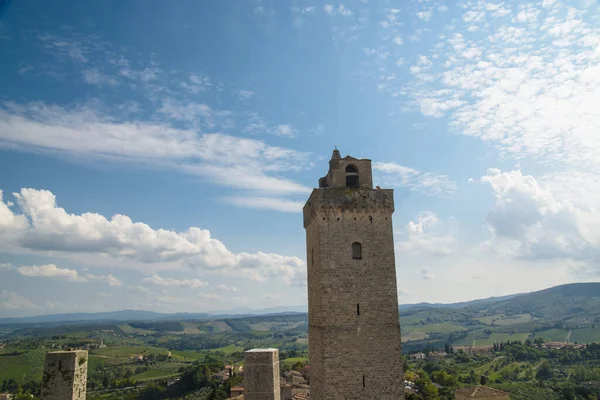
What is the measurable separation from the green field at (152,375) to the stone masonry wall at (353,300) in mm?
99995

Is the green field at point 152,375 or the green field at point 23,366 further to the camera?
the green field at point 152,375

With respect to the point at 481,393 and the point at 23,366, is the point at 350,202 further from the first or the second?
the point at 23,366

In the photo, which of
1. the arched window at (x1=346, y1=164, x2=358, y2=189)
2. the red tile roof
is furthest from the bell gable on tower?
the red tile roof

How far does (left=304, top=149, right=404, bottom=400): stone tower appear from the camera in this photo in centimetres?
1847

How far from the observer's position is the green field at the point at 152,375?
106 meters

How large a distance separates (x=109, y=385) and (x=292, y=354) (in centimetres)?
6176

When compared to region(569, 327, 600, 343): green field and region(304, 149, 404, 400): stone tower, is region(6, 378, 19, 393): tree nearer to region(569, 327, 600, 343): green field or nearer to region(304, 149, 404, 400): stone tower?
region(304, 149, 404, 400): stone tower

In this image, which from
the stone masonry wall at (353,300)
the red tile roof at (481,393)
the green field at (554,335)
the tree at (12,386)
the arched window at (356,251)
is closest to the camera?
the stone masonry wall at (353,300)

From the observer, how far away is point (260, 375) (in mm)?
23250

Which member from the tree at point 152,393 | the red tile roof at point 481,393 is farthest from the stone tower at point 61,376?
the tree at point 152,393

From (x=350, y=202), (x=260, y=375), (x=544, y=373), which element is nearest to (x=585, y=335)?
(x=544, y=373)

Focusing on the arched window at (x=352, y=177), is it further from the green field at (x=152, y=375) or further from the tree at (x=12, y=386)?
the green field at (x=152, y=375)

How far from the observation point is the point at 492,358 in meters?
121

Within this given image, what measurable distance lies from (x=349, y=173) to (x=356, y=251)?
3.91 metres
